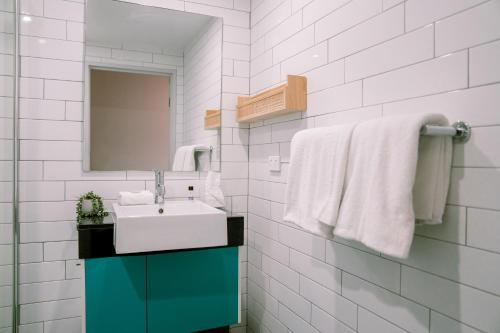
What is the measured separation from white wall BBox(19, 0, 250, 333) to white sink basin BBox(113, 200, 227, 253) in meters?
0.42

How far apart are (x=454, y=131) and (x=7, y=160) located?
6.00 feet

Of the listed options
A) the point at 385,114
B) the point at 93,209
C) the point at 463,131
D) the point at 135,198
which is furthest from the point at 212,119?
the point at 463,131

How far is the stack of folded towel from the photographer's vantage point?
0.94 m

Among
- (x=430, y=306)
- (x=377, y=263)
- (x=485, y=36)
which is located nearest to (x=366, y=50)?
(x=485, y=36)

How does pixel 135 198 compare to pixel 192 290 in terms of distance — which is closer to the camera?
pixel 192 290

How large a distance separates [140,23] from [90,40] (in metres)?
0.31

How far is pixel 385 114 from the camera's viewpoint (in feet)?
4.13

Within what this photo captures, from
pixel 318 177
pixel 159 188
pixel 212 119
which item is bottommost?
pixel 159 188

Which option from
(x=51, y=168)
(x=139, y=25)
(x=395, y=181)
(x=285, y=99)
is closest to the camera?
(x=395, y=181)

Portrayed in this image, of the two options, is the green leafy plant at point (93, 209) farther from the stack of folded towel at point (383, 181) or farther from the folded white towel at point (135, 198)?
the stack of folded towel at point (383, 181)

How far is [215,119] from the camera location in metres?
2.27

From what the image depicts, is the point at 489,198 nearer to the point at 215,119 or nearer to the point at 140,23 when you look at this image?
the point at 215,119

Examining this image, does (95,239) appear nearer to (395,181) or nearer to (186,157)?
(186,157)

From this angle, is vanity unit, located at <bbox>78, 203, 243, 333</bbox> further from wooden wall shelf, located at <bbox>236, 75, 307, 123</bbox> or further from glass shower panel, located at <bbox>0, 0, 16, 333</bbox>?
wooden wall shelf, located at <bbox>236, 75, 307, 123</bbox>
